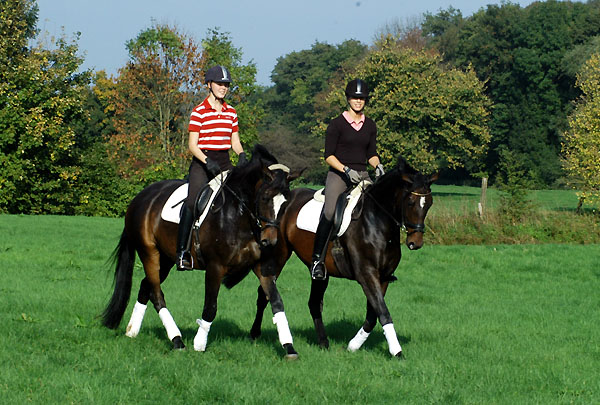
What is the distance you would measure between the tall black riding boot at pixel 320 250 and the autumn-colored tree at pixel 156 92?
3482 centimetres

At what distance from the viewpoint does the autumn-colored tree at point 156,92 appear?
146ft

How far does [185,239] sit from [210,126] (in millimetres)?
1462

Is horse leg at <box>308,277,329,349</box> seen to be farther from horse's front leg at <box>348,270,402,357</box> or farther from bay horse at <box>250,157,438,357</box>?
horse's front leg at <box>348,270,402,357</box>

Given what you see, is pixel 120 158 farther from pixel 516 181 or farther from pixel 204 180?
pixel 204 180

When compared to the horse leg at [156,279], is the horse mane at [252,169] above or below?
above

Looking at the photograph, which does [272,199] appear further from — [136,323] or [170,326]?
[136,323]

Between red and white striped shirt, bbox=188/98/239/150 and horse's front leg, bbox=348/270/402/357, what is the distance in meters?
2.49

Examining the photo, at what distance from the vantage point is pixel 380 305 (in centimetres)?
900

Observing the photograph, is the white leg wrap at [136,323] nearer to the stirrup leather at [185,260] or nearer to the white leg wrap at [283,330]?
the stirrup leather at [185,260]

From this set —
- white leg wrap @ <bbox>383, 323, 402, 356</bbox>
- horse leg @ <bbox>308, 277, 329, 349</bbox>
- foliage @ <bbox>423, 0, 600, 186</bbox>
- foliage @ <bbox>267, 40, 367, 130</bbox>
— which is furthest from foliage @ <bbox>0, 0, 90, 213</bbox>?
foliage @ <bbox>267, 40, 367, 130</bbox>

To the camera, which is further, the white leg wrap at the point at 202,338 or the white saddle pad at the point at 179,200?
the white saddle pad at the point at 179,200

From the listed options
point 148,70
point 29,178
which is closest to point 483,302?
point 29,178

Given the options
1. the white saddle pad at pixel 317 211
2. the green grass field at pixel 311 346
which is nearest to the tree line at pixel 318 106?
the green grass field at pixel 311 346

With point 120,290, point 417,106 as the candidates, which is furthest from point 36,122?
point 417,106
